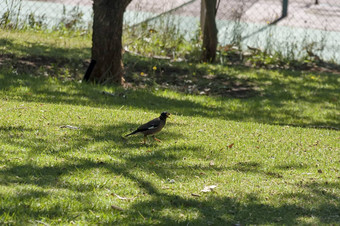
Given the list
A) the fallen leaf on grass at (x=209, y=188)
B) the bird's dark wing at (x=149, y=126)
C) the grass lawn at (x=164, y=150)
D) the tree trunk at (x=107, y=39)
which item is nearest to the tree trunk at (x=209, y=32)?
the grass lawn at (x=164, y=150)

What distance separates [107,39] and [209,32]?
137 inches

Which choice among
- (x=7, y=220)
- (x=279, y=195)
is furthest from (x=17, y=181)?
(x=279, y=195)

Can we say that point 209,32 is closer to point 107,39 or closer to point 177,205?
point 107,39

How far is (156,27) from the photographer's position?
577 inches

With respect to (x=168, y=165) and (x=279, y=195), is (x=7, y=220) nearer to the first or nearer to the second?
(x=168, y=165)

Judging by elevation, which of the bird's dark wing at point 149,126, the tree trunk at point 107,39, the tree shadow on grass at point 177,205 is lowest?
the tree shadow on grass at point 177,205

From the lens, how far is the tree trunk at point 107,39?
10.9 meters

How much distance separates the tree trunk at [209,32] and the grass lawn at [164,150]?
145cm

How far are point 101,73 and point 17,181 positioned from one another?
5860 millimetres

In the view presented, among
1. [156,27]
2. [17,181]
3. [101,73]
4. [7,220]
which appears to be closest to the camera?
[7,220]

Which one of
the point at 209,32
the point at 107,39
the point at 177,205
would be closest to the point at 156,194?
the point at 177,205

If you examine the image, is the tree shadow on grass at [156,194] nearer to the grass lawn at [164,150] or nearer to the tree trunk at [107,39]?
the grass lawn at [164,150]

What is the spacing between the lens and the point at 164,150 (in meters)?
7.13

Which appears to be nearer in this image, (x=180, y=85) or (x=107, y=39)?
(x=107, y=39)
